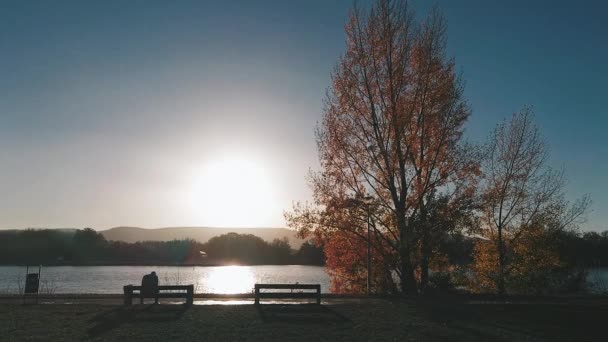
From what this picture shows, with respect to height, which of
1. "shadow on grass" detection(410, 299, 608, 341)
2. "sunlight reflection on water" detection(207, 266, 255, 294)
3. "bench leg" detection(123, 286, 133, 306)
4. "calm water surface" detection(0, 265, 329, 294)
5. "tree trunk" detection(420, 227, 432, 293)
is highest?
"tree trunk" detection(420, 227, 432, 293)

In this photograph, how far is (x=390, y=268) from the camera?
2442cm

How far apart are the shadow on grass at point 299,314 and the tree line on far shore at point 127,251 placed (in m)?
95.0

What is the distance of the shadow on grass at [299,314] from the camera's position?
1520cm

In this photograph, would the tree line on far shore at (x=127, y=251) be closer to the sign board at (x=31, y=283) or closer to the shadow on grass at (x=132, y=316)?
the sign board at (x=31, y=283)

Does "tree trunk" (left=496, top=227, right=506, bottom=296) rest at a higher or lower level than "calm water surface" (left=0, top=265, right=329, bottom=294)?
higher

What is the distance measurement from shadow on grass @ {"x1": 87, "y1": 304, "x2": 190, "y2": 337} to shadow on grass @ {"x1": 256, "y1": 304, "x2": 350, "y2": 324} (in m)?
3.17

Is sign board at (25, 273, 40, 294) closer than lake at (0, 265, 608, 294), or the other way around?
sign board at (25, 273, 40, 294)

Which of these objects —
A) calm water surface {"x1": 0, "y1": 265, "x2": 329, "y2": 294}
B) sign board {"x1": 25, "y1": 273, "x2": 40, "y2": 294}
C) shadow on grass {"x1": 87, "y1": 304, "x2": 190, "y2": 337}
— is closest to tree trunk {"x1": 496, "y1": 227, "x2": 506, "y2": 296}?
calm water surface {"x1": 0, "y1": 265, "x2": 329, "y2": 294}

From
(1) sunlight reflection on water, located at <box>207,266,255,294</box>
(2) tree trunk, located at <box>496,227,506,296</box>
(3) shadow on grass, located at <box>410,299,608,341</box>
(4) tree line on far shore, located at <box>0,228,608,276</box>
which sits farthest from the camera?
(4) tree line on far shore, located at <box>0,228,608,276</box>

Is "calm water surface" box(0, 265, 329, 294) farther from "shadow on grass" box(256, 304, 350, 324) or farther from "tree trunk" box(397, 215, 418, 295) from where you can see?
"tree trunk" box(397, 215, 418, 295)

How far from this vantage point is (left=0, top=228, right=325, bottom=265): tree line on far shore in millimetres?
119000

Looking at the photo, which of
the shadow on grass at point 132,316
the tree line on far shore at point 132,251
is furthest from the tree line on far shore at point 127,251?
the shadow on grass at point 132,316

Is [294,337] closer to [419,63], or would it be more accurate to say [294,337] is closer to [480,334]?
[480,334]

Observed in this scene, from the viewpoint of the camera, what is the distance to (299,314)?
16.4 meters
